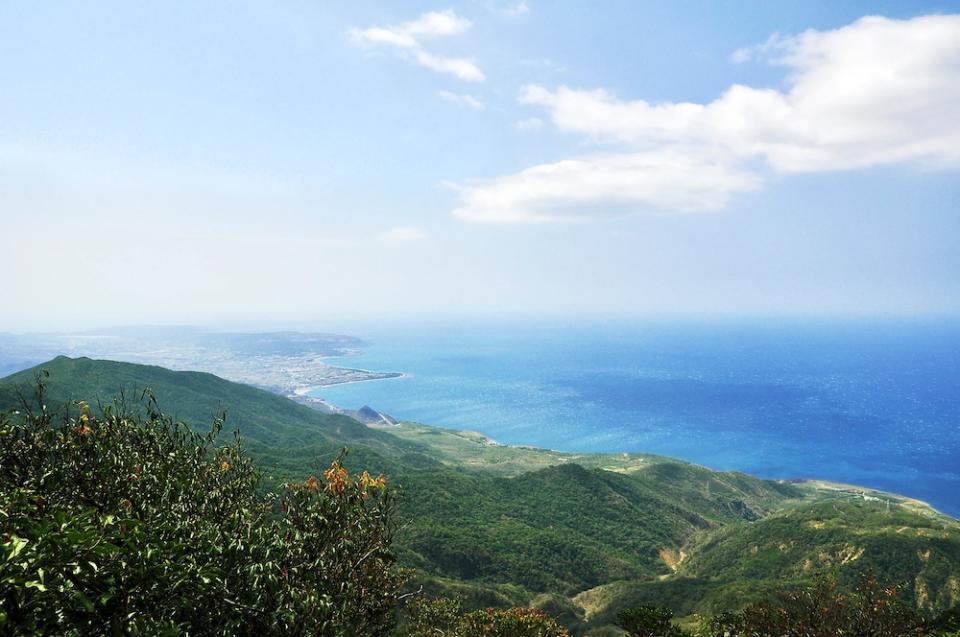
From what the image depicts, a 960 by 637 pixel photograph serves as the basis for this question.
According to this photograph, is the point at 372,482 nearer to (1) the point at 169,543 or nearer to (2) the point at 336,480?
(2) the point at 336,480

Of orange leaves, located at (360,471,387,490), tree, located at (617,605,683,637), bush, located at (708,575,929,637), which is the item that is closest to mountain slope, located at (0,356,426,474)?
tree, located at (617,605,683,637)

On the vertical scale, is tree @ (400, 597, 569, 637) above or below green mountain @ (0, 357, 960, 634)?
above

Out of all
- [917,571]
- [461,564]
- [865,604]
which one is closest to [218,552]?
[865,604]

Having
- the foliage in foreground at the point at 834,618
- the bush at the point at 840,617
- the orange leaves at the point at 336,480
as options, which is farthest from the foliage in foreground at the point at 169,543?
the bush at the point at 840,617

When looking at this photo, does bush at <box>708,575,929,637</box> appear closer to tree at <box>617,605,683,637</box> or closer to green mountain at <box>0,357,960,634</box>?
tree at <box>617,605,683,637</box>

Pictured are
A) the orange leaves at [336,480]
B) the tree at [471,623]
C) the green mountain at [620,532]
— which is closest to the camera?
the orange leaves at [336,480]

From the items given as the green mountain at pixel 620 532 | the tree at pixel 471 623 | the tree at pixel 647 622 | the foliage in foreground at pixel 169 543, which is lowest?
the green mountain at pixel 620 532

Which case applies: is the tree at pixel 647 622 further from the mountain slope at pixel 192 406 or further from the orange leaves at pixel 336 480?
the mountain slope at pixel 192 406
